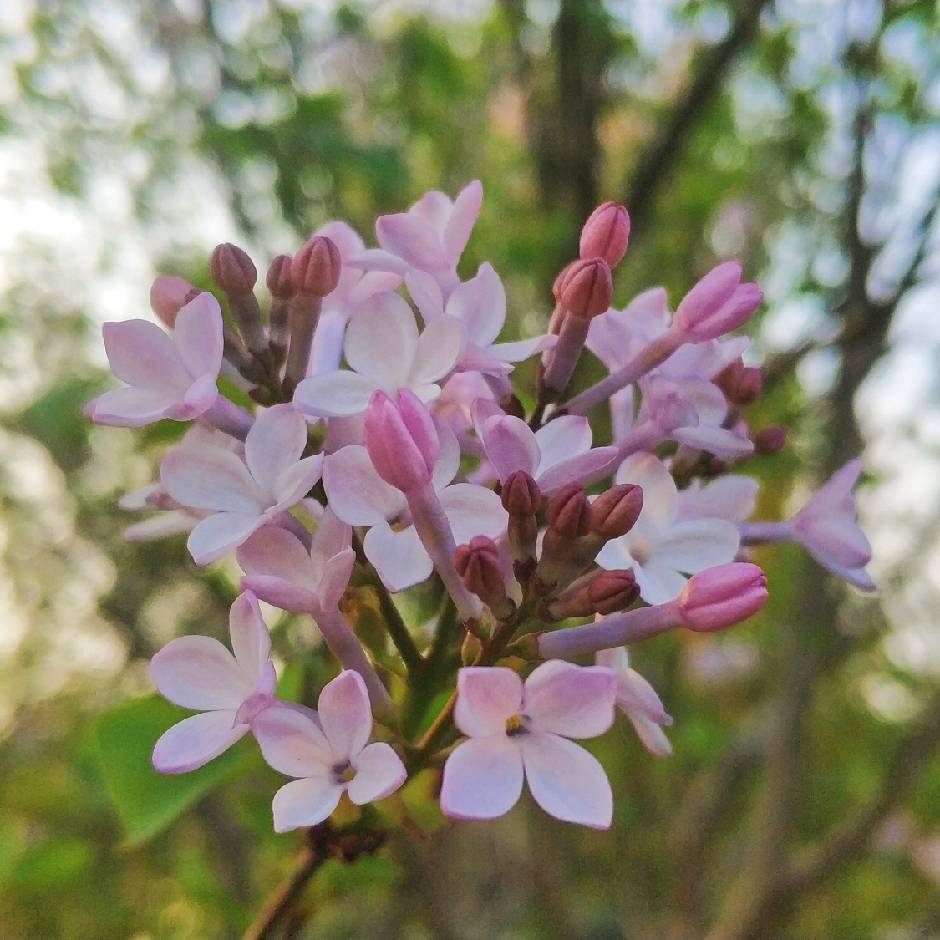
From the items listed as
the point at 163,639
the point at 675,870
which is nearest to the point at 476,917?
the point at 675,870

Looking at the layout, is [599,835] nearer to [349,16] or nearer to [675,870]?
[675,870]

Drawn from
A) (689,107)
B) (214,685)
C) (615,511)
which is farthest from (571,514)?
(689,107)

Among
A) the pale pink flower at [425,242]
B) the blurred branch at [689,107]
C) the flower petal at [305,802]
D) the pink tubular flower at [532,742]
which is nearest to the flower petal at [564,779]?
the pink tubular flower at [532,742]

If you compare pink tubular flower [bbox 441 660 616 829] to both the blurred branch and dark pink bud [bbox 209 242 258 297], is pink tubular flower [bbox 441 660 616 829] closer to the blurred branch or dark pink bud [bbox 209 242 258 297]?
dark pink bud [bbox 209 242 258 297]

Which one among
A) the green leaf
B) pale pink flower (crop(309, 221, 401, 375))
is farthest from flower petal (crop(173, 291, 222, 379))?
the green leaf

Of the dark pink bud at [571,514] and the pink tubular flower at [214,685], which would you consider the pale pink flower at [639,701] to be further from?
the pink tubular flower at [214,685]

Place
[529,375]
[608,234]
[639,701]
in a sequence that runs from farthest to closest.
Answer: [529,375] → [608,234] → [639,701]

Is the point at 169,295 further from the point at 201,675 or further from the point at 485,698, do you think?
the point at 485,698
